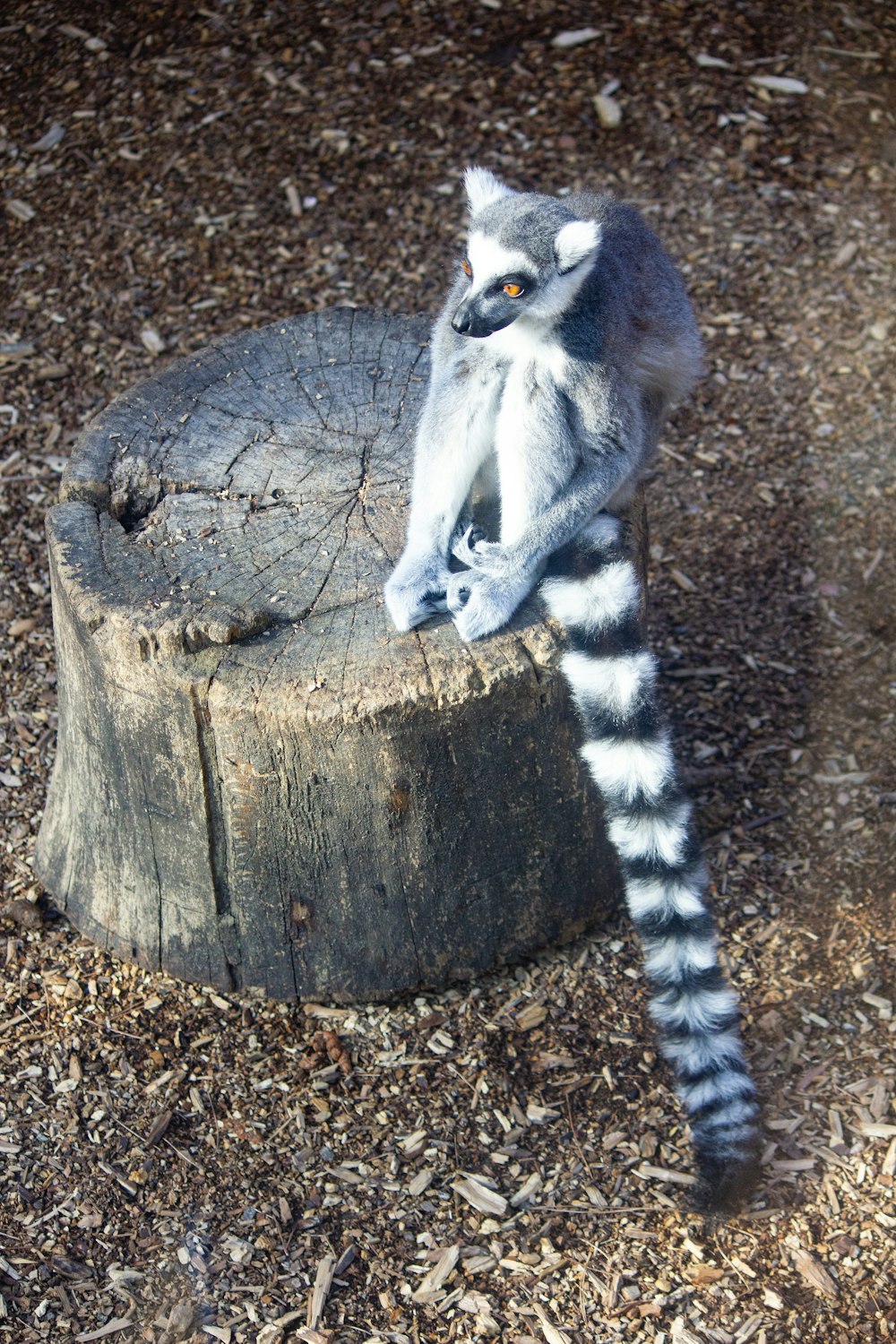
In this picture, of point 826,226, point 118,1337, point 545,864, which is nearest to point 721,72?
point 826,226

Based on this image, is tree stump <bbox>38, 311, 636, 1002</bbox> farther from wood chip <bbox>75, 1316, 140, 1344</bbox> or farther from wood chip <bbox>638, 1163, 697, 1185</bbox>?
wood chip <bbox>75, 1316, 140, 1344</bbox>

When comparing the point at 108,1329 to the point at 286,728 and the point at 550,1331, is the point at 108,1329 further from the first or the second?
the point at 286,728

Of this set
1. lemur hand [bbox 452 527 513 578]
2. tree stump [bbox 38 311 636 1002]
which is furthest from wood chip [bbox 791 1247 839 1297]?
lemur hand [bbox 452 527 513 578]

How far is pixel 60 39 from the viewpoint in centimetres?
639

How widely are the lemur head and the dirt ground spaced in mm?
1565

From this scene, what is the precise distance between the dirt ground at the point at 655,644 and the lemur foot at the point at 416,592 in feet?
3.27

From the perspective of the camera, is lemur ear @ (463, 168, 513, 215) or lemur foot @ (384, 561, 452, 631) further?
lemur ear @ (463, 168, 513, 215)

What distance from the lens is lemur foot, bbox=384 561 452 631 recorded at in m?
2.96

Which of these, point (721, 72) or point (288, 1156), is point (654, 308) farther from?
point (721, 72)

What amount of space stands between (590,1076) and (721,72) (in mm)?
4865

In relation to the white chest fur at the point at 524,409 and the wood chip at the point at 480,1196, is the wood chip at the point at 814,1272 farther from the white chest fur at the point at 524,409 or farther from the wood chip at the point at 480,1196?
the white chest fur at the point at 524,409

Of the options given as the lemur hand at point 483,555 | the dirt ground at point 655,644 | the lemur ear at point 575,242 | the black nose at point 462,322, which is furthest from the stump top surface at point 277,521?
the dirt ground at point 655,644

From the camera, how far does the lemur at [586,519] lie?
271 cm

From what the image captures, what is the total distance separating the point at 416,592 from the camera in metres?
2.98
